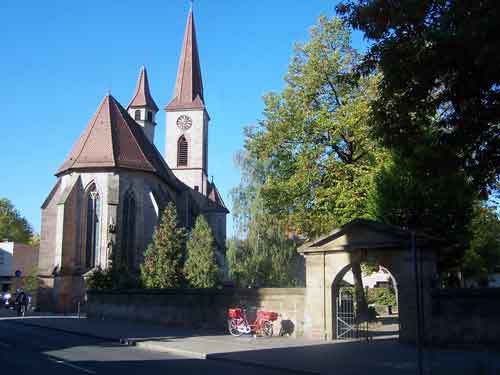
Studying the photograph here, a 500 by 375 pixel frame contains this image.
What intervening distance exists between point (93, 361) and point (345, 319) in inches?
373

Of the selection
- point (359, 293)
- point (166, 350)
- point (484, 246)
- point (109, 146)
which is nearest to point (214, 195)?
point (109, 146)

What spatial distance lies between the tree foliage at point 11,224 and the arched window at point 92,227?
47.8 meters

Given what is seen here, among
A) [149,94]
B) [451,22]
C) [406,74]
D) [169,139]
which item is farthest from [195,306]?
[149,94]

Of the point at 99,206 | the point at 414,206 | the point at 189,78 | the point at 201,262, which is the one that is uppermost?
the point at 189,78

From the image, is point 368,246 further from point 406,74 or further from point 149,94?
point 149,94

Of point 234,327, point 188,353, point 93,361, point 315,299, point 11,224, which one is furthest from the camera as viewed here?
point 11,224

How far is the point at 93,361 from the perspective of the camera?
12.5m

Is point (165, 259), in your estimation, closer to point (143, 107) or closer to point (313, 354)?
point (313, 354)

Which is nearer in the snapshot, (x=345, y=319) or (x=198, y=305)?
(x=345, y=319)

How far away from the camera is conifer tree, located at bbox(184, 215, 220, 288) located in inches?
1388

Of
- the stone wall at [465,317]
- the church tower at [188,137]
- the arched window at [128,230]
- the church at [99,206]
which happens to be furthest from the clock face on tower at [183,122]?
the stone wall at [465,317]

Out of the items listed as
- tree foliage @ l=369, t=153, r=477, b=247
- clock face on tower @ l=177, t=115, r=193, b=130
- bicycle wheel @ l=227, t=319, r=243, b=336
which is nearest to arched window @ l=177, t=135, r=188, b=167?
clock face on tower @ l=177, t=115, r=193, b=130

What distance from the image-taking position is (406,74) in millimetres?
11297

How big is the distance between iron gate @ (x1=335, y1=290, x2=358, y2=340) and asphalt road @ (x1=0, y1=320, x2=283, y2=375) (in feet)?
20.0
